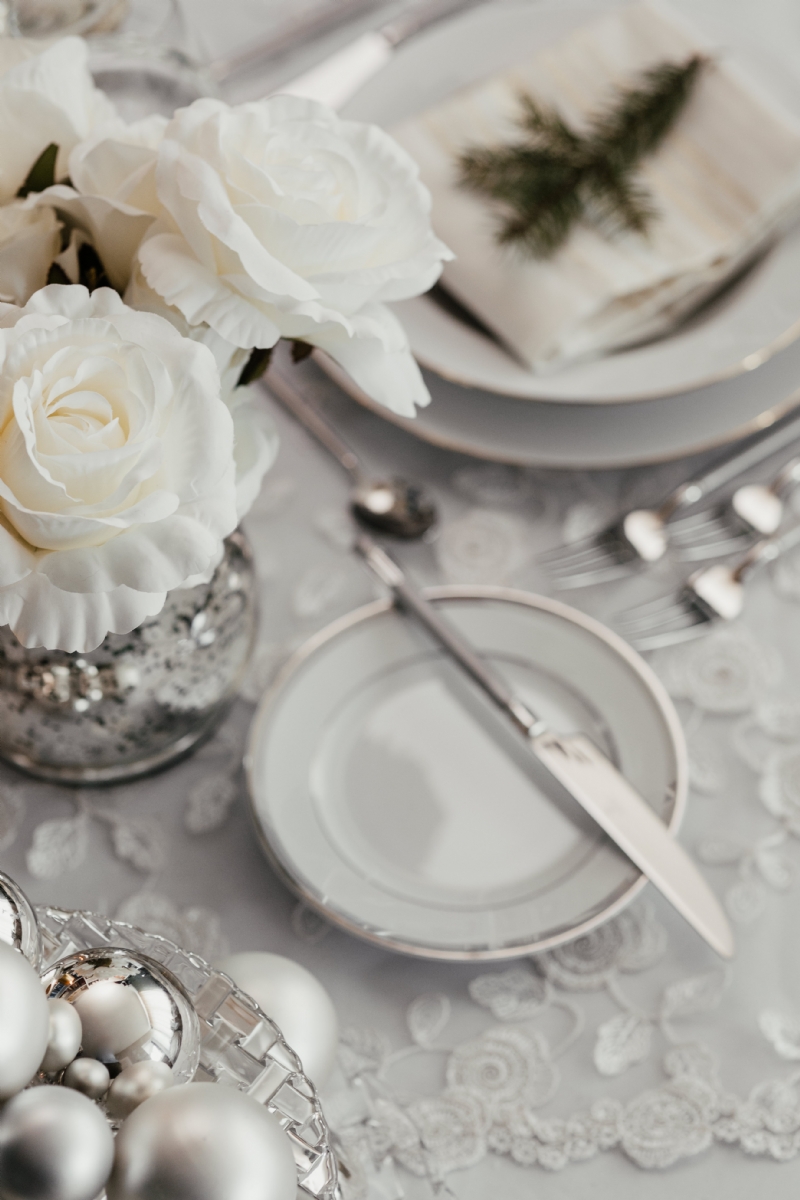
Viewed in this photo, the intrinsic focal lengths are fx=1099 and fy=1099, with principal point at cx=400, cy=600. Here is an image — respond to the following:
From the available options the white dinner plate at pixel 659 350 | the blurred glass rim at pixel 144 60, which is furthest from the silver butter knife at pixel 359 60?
the white dinner plate at pixel 659 350

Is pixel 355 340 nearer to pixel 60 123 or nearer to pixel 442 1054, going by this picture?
pixel 60 123

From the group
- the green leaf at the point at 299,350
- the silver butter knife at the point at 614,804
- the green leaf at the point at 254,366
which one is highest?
the green leaf at the point at 299,350

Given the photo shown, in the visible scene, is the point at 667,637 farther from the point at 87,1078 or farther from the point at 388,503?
the point at 87,1078

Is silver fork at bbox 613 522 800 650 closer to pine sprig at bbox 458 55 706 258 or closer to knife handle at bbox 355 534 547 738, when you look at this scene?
knife handle at bbox 355 534 547 738

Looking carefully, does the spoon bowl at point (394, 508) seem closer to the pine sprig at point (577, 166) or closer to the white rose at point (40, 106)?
the pine sprig at point (577, 166)

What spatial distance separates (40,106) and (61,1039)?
0.31 meters

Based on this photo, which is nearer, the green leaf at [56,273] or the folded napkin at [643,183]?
the green leaf at [56,273]

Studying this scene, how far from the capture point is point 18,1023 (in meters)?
0.28

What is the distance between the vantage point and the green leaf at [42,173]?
0.40m

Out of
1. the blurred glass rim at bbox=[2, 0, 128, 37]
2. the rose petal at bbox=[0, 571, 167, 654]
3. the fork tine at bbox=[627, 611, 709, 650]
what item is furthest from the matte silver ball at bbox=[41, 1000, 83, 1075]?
the blurred glass rim at bbox=[2, 0, 128, 37]

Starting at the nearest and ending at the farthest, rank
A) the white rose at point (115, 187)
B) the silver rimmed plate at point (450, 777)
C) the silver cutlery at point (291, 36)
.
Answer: the white rose at point (115, 187), the silver rimmed plate at point (450, 777), the silver cutlery at point (291, 36)

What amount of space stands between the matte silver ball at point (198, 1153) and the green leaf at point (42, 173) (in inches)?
12.3

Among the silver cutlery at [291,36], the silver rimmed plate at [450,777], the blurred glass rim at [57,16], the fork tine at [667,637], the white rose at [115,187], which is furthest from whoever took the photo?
the silver cutlery at [291,36]

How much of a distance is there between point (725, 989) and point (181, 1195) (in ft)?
0.98
